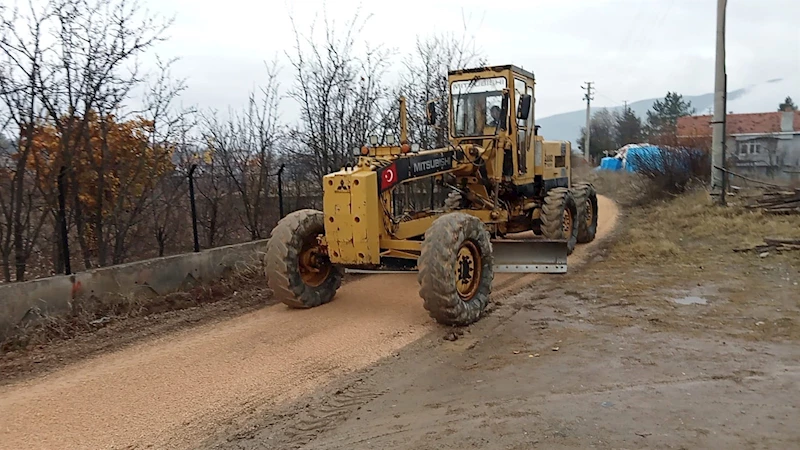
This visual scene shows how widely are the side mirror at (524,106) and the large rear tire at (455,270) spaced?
118 inches

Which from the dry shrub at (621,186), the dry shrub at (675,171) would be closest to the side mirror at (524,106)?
the dry shrub at (675,171)

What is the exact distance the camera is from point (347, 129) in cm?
1377

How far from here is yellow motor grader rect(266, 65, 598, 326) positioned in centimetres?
743

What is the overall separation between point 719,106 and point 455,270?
14.5 metres

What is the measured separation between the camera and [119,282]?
821cm

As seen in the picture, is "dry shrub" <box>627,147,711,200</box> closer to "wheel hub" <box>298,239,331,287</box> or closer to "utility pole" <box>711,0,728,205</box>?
"utility pole" <box>711,0,728,205</box>

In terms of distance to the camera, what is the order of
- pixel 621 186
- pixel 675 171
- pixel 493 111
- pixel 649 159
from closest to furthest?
pixel 493 111 → pixel 675 171 → pixel 649 159 → pixel 621 186

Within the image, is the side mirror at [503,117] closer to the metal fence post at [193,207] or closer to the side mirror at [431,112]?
the side mirror at [431,112]

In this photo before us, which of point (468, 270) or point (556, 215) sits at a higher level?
point (556, 215)

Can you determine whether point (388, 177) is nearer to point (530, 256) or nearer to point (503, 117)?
point (530, 256)

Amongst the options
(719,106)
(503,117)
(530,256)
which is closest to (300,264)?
(530,256)

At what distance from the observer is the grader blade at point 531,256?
345 inches

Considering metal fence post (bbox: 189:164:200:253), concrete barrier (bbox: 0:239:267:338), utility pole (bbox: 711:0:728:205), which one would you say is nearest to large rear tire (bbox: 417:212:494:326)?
concrete barrier (bbox: 0:239:267:338)

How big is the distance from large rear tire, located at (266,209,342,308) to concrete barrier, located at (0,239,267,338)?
1.81 meters
